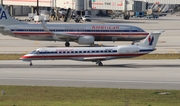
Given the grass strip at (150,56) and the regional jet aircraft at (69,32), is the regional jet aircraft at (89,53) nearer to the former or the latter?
the grass strip at (150,56)

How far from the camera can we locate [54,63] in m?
55.5

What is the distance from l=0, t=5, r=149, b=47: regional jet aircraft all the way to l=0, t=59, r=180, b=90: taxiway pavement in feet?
56.1

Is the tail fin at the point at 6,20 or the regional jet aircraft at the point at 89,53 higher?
the tail fin at the point at 6,20

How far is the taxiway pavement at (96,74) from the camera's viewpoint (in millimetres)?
42031

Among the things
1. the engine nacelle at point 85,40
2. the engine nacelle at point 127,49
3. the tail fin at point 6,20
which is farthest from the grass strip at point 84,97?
the tail fin at point 6,20

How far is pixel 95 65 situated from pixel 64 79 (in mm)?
9397

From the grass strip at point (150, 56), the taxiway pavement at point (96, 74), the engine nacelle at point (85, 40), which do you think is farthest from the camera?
the engine nacelle at point (85, 40)

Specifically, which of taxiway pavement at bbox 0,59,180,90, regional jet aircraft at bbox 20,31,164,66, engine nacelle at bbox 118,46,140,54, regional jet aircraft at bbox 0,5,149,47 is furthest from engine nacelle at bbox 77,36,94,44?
engine nacelle at bbox 118,46,140,54

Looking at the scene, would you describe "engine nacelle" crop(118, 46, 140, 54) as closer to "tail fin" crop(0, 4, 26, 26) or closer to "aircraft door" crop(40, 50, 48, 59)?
"aircraft door" crop(40, 50, 48, 59)

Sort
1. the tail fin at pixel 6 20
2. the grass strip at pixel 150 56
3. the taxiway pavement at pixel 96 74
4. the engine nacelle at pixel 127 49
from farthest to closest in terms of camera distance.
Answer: the tail fin at pixel 6 20 → the grass strip at pixel 150 56 → the engine nacelle at pixel 127 49 → the taxiway pavement at pixel 96 74

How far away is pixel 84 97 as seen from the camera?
116ft

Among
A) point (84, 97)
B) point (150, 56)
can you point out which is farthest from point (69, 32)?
point (84, 97)

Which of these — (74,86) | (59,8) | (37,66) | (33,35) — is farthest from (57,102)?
(59,8)

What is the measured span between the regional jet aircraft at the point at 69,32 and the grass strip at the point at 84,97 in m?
34.3
